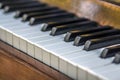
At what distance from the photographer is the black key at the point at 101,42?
1.16 m

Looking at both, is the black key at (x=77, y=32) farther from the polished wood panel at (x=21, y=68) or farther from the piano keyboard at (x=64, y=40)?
the polished wood panel at (x=21, y=68)

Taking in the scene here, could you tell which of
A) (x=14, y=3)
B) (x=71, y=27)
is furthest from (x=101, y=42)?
(x=14, y=3)

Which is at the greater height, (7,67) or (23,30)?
(23,30)

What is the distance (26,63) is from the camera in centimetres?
132

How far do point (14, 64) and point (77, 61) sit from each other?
423mm

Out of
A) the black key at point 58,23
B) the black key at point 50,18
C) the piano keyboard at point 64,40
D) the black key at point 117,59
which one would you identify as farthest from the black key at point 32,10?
the black key at point 117,59

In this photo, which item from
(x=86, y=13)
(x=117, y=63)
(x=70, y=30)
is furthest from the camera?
(x=86, y=13)

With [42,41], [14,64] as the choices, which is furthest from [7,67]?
[42,41]

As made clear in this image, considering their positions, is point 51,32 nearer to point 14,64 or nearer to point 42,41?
point 42,41

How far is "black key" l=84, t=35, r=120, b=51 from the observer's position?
116 cm

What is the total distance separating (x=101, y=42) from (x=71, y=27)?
238 millimetres

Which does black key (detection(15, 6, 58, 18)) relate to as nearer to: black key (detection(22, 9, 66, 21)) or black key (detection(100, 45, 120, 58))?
black key (detection(22, 9, 66, 21))

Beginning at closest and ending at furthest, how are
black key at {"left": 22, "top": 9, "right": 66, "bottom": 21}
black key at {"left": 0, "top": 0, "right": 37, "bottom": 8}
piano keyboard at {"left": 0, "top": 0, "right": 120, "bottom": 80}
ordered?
piano keyboard at {"left": 0, "top": 0, "right": 120, "bottom": 80}, black key at {"left": 22, "top": 9, "right": 66, "bottom": 21}, black key at {"left": 0, "top": 0, "right": 37, "bottom": 8}

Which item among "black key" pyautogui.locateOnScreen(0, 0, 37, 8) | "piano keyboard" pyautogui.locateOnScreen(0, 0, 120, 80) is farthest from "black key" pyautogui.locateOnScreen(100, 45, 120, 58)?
"black key" pyautogui.locateOnScreen(0, 0, 37, 8)
